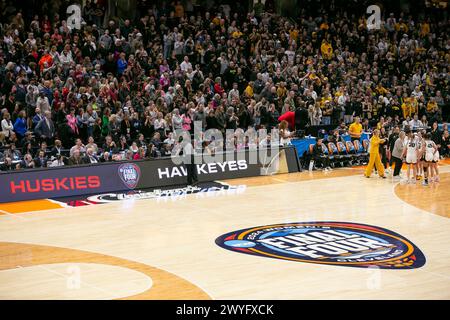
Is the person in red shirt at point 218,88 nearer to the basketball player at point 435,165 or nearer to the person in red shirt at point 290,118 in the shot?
the person in red shirt at point 290,118

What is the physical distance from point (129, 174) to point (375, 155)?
26.9 feet

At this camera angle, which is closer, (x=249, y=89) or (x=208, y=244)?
(x=208, y=244)

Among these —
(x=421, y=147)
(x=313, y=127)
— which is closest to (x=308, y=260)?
(x=421, y=147)

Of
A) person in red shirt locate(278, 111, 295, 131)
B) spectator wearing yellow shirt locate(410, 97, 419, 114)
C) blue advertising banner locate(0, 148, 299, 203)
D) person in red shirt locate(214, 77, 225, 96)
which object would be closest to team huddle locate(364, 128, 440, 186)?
blue advertising banner locate(0, 148, 299, 203)

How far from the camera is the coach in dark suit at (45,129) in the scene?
2486cm

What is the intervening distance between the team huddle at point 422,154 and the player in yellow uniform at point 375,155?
88cm

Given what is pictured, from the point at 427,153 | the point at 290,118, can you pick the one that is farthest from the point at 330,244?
the point at 290,118

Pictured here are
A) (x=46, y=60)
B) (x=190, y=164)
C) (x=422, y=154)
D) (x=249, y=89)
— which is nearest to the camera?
(x=190, y=164)

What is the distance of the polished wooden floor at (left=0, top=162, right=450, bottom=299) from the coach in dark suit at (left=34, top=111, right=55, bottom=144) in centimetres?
269

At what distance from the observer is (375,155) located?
26.7 meters

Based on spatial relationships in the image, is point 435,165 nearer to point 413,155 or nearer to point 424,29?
point 413,155

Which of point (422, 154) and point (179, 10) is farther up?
point (179, 10)

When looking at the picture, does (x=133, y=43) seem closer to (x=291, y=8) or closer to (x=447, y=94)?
(x=291, y=8)

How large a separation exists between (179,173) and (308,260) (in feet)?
31.6
